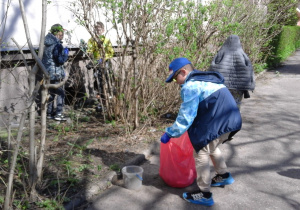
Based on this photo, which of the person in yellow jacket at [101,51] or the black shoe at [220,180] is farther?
the person in yellow jacket at [101,51]

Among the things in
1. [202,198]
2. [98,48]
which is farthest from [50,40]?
[202,198]

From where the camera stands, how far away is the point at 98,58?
5.33 meters

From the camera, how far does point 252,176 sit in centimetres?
421

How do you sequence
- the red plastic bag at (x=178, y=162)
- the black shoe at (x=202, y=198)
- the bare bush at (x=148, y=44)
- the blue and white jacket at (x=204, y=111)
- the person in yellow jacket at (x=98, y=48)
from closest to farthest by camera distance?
the blue and white jacket at (x=204, y=111) < the black shoe at (x=202, y=198) < the red plastic bag at (x=178, y=162) < the bare bush at (x=148, y=44) < the person in yellow jacket at (x=98, y=48)

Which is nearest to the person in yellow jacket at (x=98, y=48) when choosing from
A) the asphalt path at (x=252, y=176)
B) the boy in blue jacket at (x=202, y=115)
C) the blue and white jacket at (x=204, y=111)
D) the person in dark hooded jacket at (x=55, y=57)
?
the person in dark hooded jacket at (x=55, y=57)

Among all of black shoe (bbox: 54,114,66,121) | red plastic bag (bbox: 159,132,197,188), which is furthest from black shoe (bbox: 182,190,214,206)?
black shoe (bbox: 54,114,66,121)

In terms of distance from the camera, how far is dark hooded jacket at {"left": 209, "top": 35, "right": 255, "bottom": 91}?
5.29 metres

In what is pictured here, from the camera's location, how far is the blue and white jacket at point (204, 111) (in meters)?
3.24

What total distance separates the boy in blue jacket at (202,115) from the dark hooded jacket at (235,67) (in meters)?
1.97

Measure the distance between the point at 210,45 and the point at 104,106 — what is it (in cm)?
240

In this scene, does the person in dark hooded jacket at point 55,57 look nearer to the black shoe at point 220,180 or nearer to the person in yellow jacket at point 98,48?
the person in yellow jacket at point 98,48

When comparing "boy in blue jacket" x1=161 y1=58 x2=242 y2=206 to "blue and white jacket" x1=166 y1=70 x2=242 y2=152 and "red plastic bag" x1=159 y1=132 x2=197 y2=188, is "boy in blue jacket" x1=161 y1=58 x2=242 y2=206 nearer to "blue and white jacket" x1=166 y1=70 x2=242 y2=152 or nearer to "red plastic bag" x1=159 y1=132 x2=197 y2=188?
"blue and white jacket" x1=166 y1=70 x2=242 y2=152

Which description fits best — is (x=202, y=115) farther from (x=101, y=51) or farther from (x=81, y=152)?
(x=101, y=51)

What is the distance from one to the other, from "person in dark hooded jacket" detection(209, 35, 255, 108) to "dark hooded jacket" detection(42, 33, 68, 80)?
272 cm
